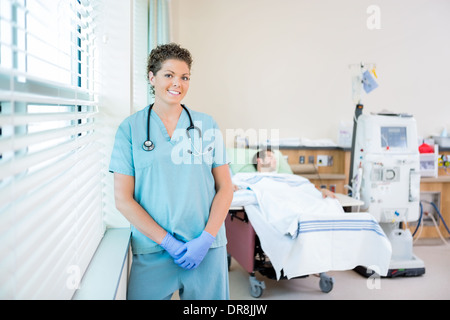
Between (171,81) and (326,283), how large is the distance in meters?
1.98

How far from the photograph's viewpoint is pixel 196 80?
4047mm

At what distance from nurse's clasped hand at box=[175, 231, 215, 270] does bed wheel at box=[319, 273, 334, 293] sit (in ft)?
5.36

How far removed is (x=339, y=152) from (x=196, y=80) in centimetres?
165

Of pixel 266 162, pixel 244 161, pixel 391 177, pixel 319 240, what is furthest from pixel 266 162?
pixel 319 240

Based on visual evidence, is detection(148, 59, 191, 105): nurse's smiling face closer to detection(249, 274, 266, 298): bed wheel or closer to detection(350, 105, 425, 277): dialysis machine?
detection(249, 274, 266, 298): bed wheel

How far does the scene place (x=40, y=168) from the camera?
37.7 inches

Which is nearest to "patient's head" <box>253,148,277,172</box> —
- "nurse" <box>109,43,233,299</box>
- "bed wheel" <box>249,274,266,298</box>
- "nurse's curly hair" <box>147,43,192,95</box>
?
"bed wheel" <box>249,274,266,298</box>

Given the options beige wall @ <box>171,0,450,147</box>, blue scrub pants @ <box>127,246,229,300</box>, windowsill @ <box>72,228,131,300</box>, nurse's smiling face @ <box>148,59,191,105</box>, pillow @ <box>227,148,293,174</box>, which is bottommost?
blue scrub pants @ <box>127,246,229,300</box>

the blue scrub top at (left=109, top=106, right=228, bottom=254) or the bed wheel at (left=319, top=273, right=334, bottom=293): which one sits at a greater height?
the blue scrub top at (left=109, top=106, right=228, bottom=254)

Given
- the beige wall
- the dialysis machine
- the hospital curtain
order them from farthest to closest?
the beige wall, the dialysis machine, the hospital curtain

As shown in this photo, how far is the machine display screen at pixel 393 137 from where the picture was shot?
3.13 metres

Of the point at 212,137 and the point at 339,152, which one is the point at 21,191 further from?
the point at 339,152

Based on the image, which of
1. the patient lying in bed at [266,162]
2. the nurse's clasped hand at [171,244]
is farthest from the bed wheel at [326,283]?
the nurse's clasped hand at [171,244]

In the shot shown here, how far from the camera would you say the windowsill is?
1083 mm
